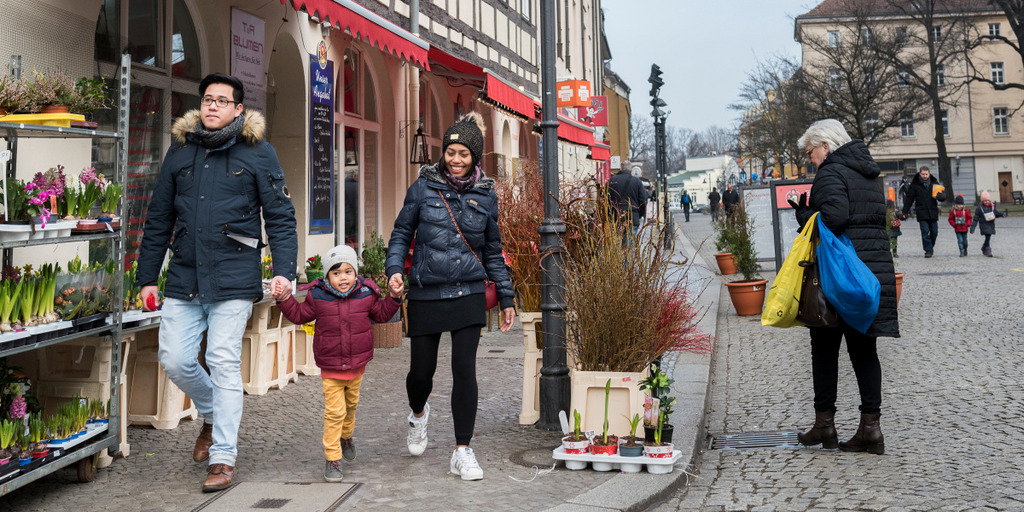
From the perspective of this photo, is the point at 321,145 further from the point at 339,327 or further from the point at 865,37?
the point at 865,37

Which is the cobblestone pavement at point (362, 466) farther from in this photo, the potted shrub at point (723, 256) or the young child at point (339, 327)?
the potted shrub at point (723, 256)

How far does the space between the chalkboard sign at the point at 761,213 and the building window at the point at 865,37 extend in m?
27.2

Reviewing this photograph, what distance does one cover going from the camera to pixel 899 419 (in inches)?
244

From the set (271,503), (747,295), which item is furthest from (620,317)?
(747,295)

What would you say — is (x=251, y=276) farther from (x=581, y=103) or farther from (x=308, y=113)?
(x=581, y=103)

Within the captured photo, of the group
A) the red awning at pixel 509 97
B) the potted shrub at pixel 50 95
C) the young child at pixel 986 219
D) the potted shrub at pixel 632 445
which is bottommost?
the potted shrub at pixel 632 445

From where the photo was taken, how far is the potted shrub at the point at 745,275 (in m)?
11.8

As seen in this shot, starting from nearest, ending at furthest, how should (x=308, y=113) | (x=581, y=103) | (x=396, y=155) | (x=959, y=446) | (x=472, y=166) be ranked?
(x=472, y=166) < (x=959, y=446) < (x=308, y=113) < (x=396, y=155) < (x=581, y=103)

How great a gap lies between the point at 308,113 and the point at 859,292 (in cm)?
622

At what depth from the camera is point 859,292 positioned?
5230 millimetres

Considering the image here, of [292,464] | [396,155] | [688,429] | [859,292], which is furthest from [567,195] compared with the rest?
[396,155]

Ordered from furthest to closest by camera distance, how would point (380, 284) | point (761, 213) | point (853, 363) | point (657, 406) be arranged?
point (761, 213), point (380, 284), point (853, 363), point (657, 406)

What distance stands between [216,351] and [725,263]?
12955mm

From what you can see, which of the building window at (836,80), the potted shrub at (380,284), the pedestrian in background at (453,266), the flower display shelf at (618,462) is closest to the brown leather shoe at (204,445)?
the pedestrian in background at (453,266)
